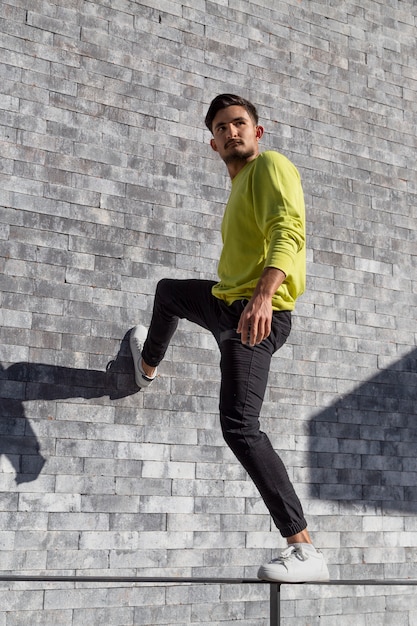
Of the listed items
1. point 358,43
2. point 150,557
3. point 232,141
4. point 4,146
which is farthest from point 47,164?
point 358,43

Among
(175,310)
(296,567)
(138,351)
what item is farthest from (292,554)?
(138,351)

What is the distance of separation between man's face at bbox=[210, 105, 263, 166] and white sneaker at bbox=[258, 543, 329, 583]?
1498 millimetres

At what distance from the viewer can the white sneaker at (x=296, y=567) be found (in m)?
2.84

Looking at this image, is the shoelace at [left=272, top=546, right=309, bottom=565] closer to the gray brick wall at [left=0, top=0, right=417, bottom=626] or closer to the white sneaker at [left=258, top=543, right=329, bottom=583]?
the white sneaker at [left=258, top=543, right=329, bottom=583]

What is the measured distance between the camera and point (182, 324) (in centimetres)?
464

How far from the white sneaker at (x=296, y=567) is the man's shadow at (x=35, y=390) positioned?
1.59 metres

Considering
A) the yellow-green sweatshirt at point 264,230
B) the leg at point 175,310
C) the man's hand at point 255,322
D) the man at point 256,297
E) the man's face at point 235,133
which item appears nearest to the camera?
the man's hand at point 255,322

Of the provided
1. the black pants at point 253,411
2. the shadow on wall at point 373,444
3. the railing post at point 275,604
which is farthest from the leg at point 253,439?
the shadow on wall at point 373,444

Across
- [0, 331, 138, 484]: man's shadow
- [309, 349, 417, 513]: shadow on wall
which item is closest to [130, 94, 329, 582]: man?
[0, 331, 138, 484]: man's shadow

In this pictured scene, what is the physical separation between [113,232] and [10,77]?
953mm

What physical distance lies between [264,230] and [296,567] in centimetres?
118

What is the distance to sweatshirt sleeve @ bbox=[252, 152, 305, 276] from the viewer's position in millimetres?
2951

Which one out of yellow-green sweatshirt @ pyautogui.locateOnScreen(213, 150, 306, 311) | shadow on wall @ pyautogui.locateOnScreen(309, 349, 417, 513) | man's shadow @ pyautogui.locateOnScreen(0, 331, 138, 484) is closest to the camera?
yellow-green sweatshirt @ pyautogui.locateOnScreen(213, 150, 306, 311)

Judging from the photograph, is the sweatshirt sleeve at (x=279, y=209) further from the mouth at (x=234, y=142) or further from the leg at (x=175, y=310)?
the leg at (x=175, y=310)
